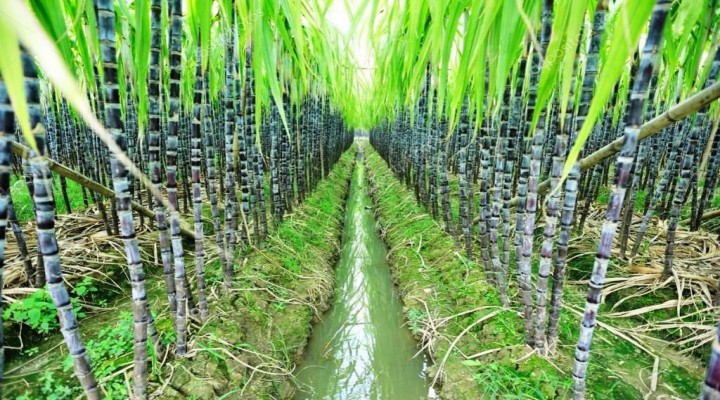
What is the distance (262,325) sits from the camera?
2.35 metres

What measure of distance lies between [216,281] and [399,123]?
516cm

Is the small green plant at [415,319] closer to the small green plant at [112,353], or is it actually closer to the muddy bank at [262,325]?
the muddy bank at [262,325]

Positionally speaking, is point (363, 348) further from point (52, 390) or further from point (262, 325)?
point (52, 390)

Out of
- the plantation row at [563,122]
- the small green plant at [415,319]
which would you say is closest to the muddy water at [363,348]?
the small green plant at [415,319]

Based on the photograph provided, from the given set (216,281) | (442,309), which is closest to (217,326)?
(216,281)

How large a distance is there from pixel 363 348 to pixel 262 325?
30.6 inches

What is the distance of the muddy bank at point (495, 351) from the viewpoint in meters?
1.68

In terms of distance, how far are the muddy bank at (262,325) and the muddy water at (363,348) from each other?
0.14m

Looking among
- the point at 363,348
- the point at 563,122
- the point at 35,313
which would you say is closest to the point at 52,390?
the point at 35,313

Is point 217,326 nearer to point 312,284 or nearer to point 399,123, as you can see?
point 312,284

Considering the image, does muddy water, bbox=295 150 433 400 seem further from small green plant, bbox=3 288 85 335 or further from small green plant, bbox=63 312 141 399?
small green plant, bbox=3 288 85 335

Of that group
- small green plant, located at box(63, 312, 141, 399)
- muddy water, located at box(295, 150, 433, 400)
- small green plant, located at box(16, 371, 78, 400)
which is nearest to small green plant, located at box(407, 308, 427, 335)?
muddy water, located at box(295, 150, 433, 400)

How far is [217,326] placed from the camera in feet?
6.76

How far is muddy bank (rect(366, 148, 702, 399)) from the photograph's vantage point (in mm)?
1680
